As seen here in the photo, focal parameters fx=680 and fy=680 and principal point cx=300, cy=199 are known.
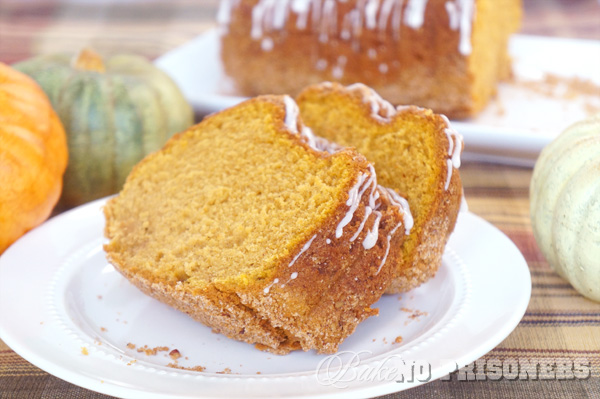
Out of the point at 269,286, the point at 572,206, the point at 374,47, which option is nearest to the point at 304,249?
the point at 269,286

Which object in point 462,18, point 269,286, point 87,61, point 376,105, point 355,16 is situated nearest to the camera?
point 269,286

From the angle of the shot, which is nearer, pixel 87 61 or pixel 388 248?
pixel 388 248

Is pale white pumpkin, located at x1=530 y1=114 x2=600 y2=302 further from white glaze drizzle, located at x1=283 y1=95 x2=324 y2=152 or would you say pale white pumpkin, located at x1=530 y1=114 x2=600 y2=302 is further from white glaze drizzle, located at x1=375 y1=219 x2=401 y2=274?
Result: white glaze drizzle, located at x1=283 y1=95 x2=324 y2=152

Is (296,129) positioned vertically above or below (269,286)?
above

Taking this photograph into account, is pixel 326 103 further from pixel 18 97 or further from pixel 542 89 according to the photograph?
pixel 542 89

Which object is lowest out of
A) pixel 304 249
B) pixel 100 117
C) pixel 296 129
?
pixel 100 117

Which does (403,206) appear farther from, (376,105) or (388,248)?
(376,105)

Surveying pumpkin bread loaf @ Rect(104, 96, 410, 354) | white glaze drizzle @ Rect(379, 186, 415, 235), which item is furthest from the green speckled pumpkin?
white glaze drizzle @ Rect(379, 186, 415, 235)

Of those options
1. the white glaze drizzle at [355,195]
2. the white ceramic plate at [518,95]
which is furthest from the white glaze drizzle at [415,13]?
the white glaze drizzle at [355,195]
